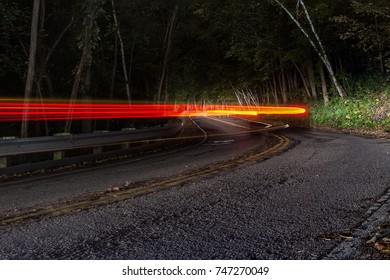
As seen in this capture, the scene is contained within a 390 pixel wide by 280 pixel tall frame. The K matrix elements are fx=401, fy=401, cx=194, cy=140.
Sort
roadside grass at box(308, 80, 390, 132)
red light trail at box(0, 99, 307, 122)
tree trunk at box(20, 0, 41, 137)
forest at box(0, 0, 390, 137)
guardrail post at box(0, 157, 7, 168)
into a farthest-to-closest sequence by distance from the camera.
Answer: roadside grass at box(308, 80, 390, 132) < red light trail at box(0, 99, 307, 122) < forest at box(0, 0, 390, 137) < tree trunk at box(20, 0, 41, 137) < guardrail post at box(0, 157, 7, 168)

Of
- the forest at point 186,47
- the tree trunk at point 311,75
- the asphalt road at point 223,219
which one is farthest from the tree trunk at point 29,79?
the tree trunk at point 311,75

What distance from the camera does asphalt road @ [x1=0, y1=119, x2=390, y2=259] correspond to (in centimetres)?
379

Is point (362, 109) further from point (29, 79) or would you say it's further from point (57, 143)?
point (29, 79)

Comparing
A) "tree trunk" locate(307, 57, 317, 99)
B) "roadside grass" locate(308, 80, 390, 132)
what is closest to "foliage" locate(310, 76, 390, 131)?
"roadside grass" locate(308, 80, 390, 132)

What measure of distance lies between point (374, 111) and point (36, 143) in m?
16.8

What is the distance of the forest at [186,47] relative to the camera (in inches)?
726

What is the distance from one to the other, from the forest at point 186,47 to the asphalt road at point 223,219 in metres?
9.80

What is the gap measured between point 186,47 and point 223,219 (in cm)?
3505

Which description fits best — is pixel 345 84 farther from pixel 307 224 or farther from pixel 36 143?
pixel 307 224

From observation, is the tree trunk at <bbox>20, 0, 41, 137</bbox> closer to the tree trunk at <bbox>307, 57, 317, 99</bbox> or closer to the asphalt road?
the asphalt road

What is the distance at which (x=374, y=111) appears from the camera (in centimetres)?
2073

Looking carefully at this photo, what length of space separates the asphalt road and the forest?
9.80 metres

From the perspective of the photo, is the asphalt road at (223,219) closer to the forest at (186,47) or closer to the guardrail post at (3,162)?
the guardrail post at (3,162)

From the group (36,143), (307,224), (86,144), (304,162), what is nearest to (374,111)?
(304,162)
